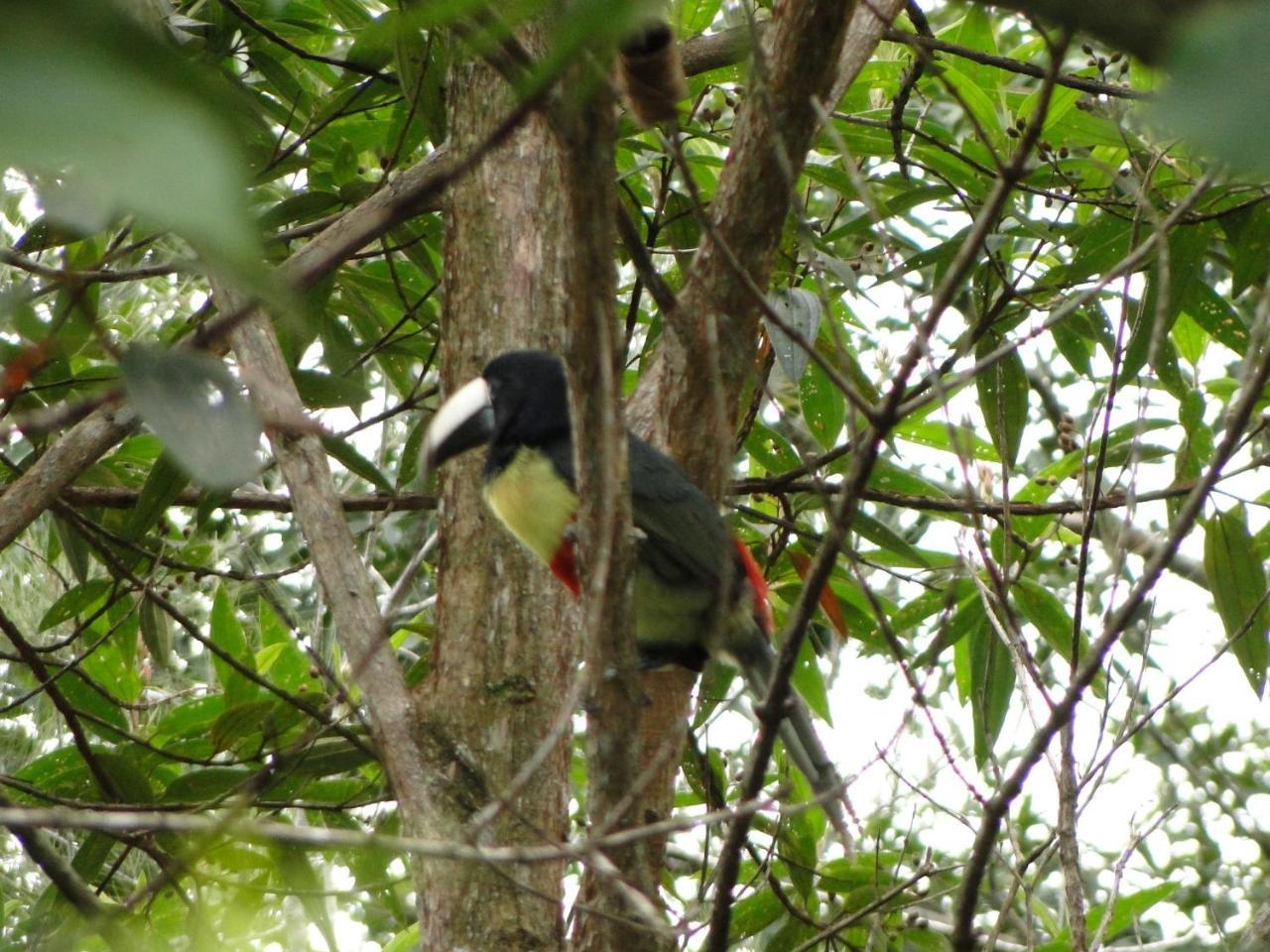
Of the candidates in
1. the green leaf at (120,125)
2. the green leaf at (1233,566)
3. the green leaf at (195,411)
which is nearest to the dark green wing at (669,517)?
the green leaf at (1233,566)

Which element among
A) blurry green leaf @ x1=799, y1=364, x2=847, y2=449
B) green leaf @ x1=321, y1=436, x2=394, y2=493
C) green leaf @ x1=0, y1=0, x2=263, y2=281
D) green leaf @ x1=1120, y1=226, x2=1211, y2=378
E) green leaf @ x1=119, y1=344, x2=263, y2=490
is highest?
green leaf @ x1=321, y1=436, x2=394, y2=493

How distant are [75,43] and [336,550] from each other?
78.1 inches

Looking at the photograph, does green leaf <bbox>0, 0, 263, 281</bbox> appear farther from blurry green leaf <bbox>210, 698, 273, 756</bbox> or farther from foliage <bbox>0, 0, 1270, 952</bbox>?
blurry green leaf <bbox>210, 698, 273, 756</bbox>

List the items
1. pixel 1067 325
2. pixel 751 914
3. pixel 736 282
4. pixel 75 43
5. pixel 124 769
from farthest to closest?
pixel 1067 325, pixel 751 914, pixel 124 769, pixel 736 282, pixel 75 43

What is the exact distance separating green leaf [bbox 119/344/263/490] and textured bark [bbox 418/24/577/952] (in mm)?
1349

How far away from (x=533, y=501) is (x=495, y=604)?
247 mm

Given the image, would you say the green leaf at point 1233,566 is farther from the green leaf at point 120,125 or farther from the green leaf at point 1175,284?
the green leaf at point 120,125

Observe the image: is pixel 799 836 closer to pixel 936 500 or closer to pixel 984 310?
pixel 936 500

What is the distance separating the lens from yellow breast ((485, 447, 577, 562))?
8.81 feet

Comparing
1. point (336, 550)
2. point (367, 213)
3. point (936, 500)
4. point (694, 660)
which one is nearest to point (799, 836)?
point (694, 660)

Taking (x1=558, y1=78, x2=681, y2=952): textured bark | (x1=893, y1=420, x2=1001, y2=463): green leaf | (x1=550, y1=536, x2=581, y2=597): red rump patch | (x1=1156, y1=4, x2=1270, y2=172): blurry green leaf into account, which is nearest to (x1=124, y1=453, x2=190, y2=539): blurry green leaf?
(x1=550, y1=536, x2=581, y2=597): red rump patch

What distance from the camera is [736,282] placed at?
7.60 ft

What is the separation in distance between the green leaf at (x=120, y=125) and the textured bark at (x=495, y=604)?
1811mm

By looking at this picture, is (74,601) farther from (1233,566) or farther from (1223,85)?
(1223,85)
